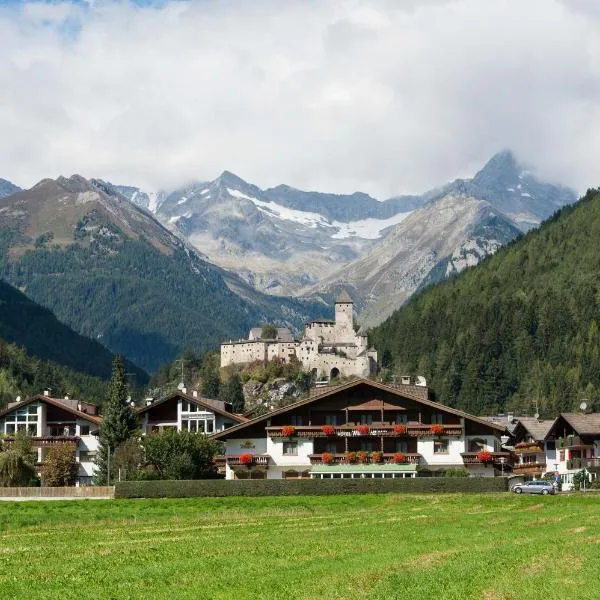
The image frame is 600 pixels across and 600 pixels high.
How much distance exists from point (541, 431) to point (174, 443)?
57.4 m

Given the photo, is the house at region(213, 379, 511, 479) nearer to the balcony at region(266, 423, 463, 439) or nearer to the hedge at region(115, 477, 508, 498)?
the balcony at region(266, 423, 463, 439)

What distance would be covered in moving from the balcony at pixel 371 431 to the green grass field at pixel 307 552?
40.7 metres

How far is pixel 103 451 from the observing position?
114 metres

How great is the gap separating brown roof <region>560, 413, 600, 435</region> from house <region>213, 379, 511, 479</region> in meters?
25.1

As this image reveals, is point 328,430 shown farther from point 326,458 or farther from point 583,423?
point 583,423

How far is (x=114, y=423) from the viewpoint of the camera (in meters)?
114

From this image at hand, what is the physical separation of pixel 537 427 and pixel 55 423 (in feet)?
180

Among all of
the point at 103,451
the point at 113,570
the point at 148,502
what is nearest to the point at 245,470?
the point at 103,451

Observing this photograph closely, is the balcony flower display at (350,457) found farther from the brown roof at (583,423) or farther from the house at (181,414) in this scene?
the brown roof at (583,423)

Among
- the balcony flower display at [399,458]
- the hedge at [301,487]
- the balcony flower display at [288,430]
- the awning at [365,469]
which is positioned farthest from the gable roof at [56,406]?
the hedge at [301,487]

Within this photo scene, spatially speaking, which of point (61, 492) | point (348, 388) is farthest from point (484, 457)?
point (61, 492)

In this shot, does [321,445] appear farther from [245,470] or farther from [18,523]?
[18,523]

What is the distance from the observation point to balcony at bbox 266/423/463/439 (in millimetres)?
105688

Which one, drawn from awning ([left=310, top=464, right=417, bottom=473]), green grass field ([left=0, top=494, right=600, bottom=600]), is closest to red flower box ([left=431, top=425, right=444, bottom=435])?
awning ([left=310, top=464, right=417, bottom=473])
